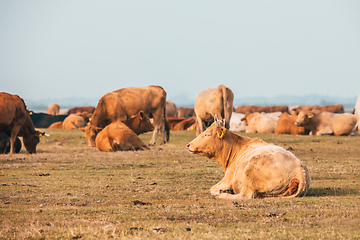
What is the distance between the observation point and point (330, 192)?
34.7 ft

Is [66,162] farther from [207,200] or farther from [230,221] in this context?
[230,221]

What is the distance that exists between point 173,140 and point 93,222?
62.4ft

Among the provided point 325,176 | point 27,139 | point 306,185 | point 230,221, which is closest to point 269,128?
point 27,139

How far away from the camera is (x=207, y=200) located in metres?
9.63

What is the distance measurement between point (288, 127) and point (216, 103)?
8.22 meters

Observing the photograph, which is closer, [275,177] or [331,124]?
[275,177]

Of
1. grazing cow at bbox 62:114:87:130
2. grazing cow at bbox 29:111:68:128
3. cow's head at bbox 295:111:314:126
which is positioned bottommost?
grazing cow at bbox 29:111:68:128

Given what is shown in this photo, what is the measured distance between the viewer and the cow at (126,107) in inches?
946

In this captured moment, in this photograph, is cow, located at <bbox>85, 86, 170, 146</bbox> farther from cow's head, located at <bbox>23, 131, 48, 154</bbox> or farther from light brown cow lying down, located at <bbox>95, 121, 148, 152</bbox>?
light brown cow lying down, located at <bbox>95, 121, 148, 152</bbox>

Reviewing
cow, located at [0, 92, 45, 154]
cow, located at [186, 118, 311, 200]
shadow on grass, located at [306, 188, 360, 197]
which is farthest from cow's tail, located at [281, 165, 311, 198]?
cow, located at [0, 92, 45, 154]

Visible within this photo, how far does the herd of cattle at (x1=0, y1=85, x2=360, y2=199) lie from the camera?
371 inches

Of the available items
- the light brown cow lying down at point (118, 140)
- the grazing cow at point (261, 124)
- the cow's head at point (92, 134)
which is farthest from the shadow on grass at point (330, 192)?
the grazing cow at point (261, 124)

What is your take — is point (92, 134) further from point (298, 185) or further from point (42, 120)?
point (42, 120)

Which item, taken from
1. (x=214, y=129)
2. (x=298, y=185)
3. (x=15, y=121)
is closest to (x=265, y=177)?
(x=298, y=185)
